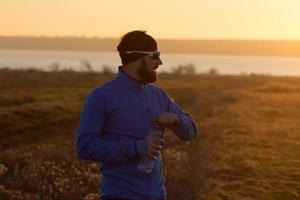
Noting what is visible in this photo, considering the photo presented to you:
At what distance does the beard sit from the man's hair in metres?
0.08

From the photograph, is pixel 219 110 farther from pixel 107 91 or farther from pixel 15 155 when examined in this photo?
pixel 107 91

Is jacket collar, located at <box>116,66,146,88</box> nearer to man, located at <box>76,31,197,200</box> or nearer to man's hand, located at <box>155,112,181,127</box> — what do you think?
man, located at <box>76,31,197,200</box>

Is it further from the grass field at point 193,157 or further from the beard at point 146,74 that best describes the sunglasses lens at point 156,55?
the grass field at point 193,157

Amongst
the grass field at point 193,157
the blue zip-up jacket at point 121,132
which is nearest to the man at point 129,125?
the blue zip-up jacket at point 121,132

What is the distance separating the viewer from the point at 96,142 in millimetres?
4406

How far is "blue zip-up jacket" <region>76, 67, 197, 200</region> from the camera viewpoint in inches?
175

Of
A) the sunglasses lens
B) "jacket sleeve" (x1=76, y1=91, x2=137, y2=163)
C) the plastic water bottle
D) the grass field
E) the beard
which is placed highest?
the sunglasses lens

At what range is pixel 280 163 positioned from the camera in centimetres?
1416

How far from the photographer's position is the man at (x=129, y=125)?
442 centimetres

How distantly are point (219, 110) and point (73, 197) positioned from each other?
17009mm

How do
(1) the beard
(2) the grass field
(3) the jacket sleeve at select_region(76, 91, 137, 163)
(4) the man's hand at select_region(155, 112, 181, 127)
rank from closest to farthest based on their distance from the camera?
(3) the jacket sleeve at select_region(76, 91, 137, 163)
(4) the man's hand at select_region(155, 112, 181, 127)
(1) the beard
(2) the grass field

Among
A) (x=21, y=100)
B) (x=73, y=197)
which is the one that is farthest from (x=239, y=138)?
(x=21, y=100)

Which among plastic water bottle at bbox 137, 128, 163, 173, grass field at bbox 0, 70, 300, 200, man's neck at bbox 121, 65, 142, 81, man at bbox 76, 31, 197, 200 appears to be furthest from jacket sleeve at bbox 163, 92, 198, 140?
grass field at bbox 0, 70, 300, 200

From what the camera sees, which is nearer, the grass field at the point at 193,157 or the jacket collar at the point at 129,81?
the jacket collar at the point at 129,81
